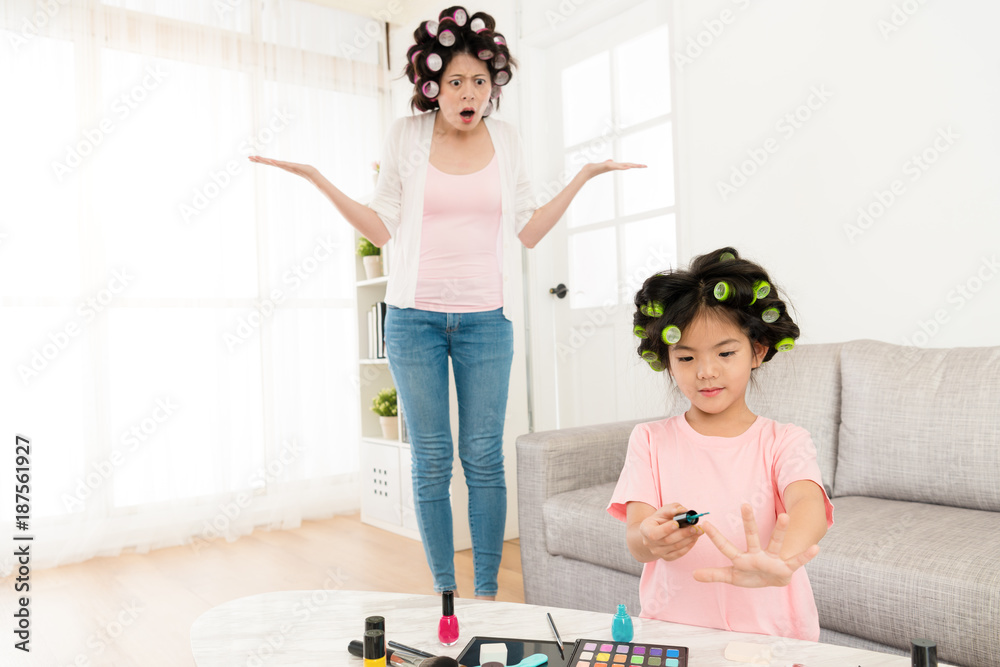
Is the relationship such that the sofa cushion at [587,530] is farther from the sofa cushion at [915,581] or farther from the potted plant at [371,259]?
the potted plant at [371,259]

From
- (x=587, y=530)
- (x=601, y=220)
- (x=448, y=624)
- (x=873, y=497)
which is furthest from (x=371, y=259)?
(x=448, y=624)

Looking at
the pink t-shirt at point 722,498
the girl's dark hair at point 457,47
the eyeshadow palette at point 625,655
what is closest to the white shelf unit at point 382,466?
the girl's dark hair at point 457,47

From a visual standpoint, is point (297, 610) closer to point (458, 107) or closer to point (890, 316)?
point (458, 107)

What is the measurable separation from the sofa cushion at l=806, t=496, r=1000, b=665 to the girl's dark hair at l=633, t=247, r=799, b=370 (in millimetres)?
514

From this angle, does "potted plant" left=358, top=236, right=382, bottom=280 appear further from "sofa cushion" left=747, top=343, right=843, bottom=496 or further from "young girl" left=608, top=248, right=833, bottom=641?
"young girl" left=608, top=248, right=833, bottom=641

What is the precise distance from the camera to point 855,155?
6.98 ft

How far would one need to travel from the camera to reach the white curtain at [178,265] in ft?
9.76

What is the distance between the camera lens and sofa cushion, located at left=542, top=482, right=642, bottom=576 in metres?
1.71

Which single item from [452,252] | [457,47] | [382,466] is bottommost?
[382,466]

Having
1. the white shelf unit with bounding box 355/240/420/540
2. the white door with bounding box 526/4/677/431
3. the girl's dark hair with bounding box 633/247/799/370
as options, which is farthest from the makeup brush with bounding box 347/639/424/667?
the white shelf unit with bounding box 355/240/420/540

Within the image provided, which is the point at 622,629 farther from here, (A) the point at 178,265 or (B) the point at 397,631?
(A) the point at 178,265

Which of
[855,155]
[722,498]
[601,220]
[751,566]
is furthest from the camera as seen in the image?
[601,220]

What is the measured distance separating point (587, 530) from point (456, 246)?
0.77 meters

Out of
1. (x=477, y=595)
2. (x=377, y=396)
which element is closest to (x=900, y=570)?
(x=477, y=595)
